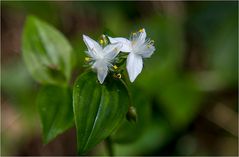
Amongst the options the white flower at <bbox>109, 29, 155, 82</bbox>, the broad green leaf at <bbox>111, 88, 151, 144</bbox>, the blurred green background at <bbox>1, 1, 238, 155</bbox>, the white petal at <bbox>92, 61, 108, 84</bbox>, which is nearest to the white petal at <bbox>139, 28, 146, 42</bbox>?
the white flower at <bbox>109, 29, 155, 82</bbox>

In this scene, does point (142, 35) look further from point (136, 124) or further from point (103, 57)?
point (136, 124)

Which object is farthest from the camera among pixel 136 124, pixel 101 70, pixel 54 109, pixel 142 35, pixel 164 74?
pixel 164 74

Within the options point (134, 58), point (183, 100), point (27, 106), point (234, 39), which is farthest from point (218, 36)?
point (134, 58)

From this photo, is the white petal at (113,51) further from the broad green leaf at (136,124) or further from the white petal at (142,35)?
the broad green leaf at (136,124)

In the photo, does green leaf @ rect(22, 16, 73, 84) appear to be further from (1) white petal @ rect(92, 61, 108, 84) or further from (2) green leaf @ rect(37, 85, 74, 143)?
(1) white petal @ rect(92, 61, 108, 84)

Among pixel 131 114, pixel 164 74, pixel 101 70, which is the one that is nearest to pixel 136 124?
pixel 131 114

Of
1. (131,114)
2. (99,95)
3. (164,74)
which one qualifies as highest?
(99,95)

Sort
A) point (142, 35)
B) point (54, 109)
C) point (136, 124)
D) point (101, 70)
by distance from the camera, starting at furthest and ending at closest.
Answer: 1. point (136, 124)
2. point (54, 109)
3. point (142, 35)
4. point (101, 70)
